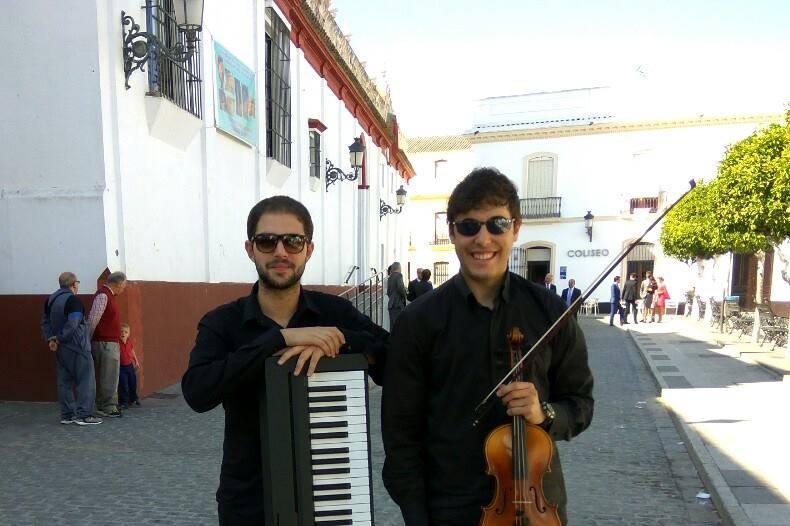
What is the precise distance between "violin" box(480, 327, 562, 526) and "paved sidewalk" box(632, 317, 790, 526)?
2738 millimetres

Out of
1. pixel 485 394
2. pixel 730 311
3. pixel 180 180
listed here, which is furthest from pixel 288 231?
pixel 730 311

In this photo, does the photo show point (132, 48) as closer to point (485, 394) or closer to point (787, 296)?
point (485, 394)

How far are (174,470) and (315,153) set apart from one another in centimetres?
931

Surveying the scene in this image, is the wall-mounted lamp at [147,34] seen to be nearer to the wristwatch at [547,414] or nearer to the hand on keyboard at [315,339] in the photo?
the hand on keyboard at [315,339]

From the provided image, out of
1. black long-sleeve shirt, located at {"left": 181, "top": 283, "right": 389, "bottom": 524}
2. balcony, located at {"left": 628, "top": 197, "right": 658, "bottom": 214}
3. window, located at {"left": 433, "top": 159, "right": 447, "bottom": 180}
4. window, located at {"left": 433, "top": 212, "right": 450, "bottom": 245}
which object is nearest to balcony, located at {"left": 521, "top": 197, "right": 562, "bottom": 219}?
balcony, located at {"left": 628, "top": 197, "right": 658, "bottom": 214}

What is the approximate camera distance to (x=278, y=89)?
10.8 meters

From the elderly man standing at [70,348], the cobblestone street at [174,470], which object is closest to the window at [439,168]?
the cobblestone street at [174,470]

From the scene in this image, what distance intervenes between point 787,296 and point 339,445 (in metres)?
24.9

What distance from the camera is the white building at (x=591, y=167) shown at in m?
24.6

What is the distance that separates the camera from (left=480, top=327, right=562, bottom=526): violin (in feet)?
5.43

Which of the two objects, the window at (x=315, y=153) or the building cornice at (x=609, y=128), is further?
the building cornice at (x=609, y=128)

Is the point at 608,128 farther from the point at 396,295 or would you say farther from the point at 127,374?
the point at 127,374

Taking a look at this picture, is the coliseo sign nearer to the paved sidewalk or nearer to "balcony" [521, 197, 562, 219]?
"balcony" [521, 197, 562, 219]

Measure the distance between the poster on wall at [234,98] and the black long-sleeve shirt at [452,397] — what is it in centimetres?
754
